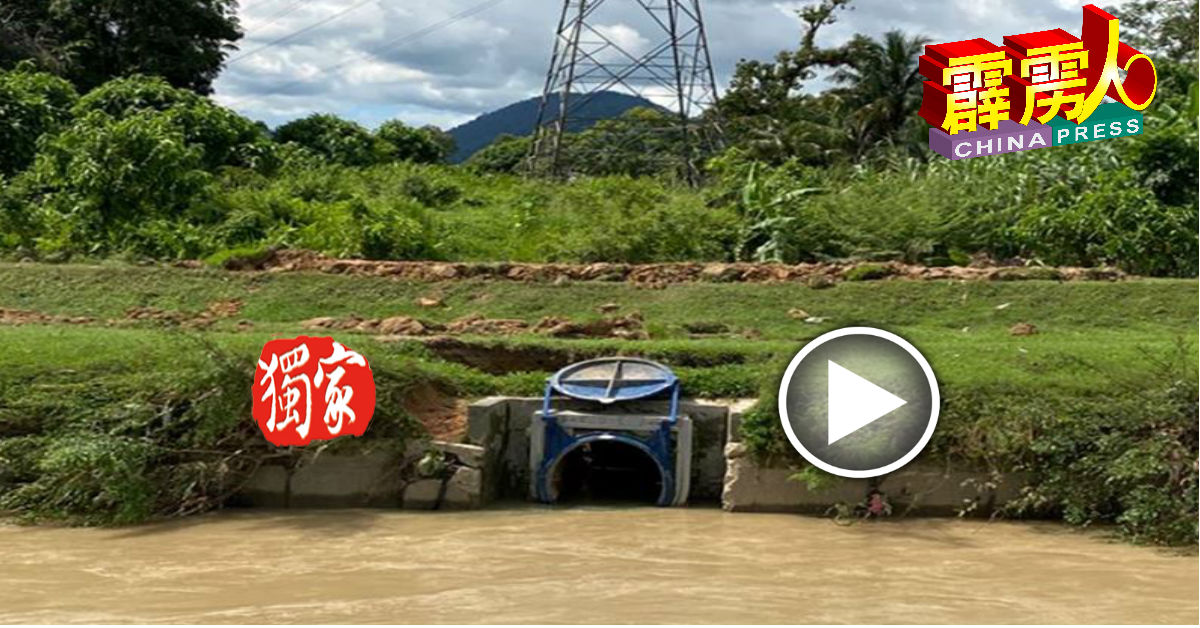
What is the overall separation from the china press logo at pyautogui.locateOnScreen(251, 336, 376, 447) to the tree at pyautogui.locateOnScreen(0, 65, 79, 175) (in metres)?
14.1

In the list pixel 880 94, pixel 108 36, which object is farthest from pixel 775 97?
pixel 108 36

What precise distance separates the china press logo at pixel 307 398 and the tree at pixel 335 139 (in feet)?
64.0

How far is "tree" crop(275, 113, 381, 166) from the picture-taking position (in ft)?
94.5

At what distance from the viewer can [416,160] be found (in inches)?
1275

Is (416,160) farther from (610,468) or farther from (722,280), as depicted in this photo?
(610,468)

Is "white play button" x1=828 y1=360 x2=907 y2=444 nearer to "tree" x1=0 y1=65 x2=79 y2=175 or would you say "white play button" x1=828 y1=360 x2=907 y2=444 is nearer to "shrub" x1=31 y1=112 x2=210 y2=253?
"shrub" x1=31 y1=112 x2=210 y2=253

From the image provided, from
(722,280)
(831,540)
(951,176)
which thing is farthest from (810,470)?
(951,176)

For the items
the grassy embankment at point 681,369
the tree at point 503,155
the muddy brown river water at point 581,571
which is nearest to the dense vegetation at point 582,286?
the grassy embankment at point 681,369

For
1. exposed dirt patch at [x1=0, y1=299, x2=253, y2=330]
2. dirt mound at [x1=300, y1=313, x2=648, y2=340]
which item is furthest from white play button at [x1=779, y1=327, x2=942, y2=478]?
exposed dirt patch at [x1=0, y1=299, x2=253, y2=330]

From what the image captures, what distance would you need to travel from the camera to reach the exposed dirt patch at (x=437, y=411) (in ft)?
32.5

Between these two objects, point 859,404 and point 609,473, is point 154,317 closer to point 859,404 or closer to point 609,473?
point 609,473

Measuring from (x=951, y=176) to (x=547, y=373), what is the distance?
27.8 feet

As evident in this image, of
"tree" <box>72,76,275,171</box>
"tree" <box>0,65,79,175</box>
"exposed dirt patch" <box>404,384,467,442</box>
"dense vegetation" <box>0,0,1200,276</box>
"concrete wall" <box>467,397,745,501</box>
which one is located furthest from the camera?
"tree" <box>72,76,275,171</box>

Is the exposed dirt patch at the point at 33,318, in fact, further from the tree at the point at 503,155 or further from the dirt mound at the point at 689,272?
the tree at the point at 503,155
